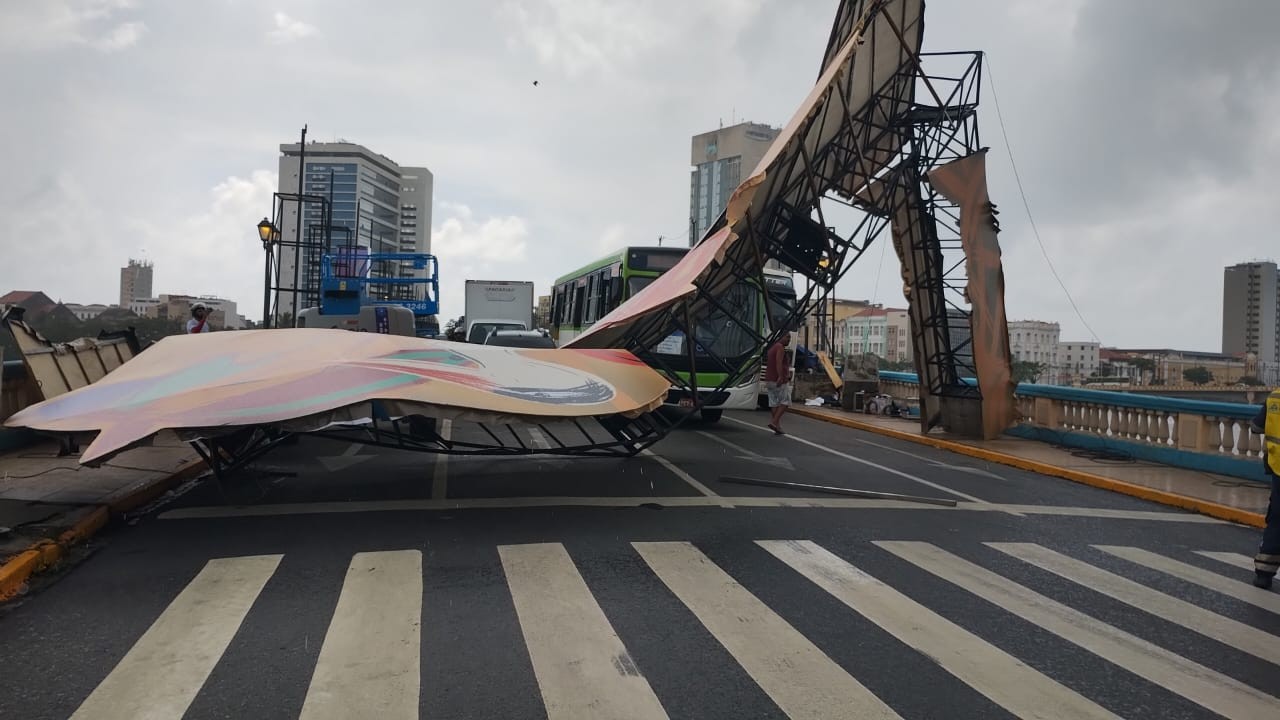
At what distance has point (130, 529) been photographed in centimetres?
670

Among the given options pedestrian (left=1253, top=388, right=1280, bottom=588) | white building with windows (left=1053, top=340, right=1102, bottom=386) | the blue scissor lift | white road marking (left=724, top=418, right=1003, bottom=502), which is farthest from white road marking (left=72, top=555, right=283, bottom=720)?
white building with windows (left=1053, top=340, right=1102, bottom=386)

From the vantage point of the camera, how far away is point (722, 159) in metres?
148

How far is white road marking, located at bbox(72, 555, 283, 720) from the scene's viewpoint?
347 cm

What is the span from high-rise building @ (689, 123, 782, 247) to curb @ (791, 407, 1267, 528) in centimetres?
12719

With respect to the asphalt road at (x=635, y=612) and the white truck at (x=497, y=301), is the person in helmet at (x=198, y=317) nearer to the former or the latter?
the asphalt road at (x=635, y=612)

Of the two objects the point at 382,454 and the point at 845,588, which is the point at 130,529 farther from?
the point at 845,588

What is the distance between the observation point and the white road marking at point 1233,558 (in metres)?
6.69

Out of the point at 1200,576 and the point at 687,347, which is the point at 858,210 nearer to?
the point at 687,347

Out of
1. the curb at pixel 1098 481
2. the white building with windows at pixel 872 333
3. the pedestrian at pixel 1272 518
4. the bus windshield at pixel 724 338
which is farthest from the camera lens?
the white building with windows at pixel 872 333

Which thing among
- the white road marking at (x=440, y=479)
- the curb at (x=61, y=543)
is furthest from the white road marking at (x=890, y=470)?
the curb at (x=61, y=543)

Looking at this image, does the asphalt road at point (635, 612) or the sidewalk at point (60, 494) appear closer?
the asphalt road at point (635, 612)

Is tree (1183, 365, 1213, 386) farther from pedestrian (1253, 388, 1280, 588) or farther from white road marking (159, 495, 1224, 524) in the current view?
pedestrian (1253, 388, 1280, 588)

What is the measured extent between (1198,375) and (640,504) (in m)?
42.9

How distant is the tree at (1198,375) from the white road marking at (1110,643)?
127 feet
